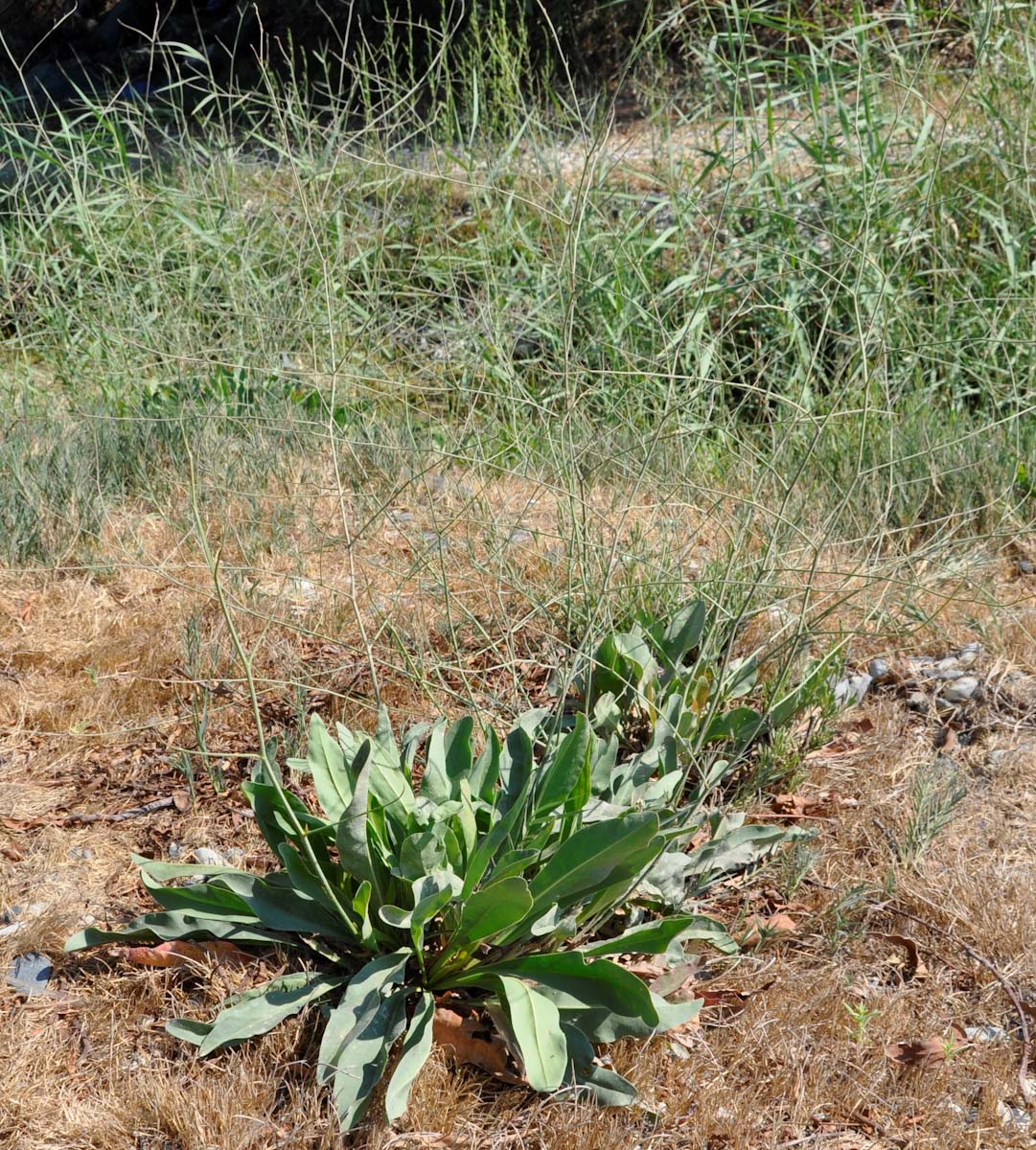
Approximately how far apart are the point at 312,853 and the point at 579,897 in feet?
1.38

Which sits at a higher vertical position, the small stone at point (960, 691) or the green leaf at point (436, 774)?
the green leaf at point (436, 774)

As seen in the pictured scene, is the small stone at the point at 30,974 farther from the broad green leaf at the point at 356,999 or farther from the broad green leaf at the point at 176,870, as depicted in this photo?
the broad green leaf at the point at 356,999

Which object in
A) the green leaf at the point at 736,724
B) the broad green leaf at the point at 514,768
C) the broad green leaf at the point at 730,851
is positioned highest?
the broad green leaf at the point at 514,768

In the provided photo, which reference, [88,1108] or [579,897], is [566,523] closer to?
[579,897]

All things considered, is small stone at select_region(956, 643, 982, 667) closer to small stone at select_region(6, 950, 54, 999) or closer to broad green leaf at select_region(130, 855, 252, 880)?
broad green leaf at select_region(130, 855, 252, 880)

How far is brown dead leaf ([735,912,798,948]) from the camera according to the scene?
1925 mm

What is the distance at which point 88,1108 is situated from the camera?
5.21ft

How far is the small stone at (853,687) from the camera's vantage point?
2.55m

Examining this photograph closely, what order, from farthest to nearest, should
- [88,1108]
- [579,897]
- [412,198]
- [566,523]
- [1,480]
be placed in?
1. [412,198]
2. [1,480]
3. [566,523]
4. [579,897]
5. [88,1108]

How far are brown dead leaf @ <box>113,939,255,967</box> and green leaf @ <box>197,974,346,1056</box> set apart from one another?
0.32 ft

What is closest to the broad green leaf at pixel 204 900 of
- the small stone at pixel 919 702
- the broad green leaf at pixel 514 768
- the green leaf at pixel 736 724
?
the broad green leaf at pixel 514 768

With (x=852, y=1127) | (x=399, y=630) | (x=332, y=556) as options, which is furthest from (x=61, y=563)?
(x=852, y=1127)

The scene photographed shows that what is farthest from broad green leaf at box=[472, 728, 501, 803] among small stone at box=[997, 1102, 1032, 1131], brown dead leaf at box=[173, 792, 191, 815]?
small stone at box=[997, 1102, 1032, 1131]

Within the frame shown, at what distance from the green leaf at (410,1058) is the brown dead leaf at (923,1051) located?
72 cm
